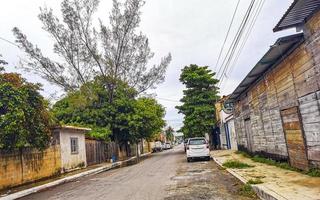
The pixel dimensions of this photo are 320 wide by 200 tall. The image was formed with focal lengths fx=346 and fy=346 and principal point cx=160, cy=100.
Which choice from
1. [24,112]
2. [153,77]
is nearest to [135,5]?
[153,77]

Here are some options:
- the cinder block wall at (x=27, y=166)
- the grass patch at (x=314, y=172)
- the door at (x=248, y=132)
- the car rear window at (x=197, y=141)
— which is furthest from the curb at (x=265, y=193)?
the car rear window at (x=197, y=141)

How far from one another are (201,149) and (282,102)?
12269 millimetres

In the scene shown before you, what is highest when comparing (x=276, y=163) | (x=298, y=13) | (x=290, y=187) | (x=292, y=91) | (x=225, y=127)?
(x=298, y=13)

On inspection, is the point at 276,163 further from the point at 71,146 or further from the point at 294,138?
the point at 71,146

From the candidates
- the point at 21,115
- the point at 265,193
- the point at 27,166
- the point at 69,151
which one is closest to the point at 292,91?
the point at 265,193

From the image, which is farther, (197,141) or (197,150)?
(197,141)

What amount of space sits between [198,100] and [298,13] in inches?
1229

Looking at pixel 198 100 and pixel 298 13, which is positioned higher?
pixel 198 100

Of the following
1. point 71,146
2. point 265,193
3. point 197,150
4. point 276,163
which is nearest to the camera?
point 265,193

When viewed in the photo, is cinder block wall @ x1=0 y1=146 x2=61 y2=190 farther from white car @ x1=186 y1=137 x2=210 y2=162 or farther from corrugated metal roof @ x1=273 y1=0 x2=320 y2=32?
corrugated metal roof @ x1=273 y1=0 x2=320 y2=32

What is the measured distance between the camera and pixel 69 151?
2412 centimetres

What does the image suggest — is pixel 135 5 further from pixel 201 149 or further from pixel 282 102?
pixel 282 102

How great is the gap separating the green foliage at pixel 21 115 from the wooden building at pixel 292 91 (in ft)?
34.3

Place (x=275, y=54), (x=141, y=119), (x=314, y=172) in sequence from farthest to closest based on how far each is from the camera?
(x=141, y=119) → (x=275, y=54) → (x=314, y=172)
